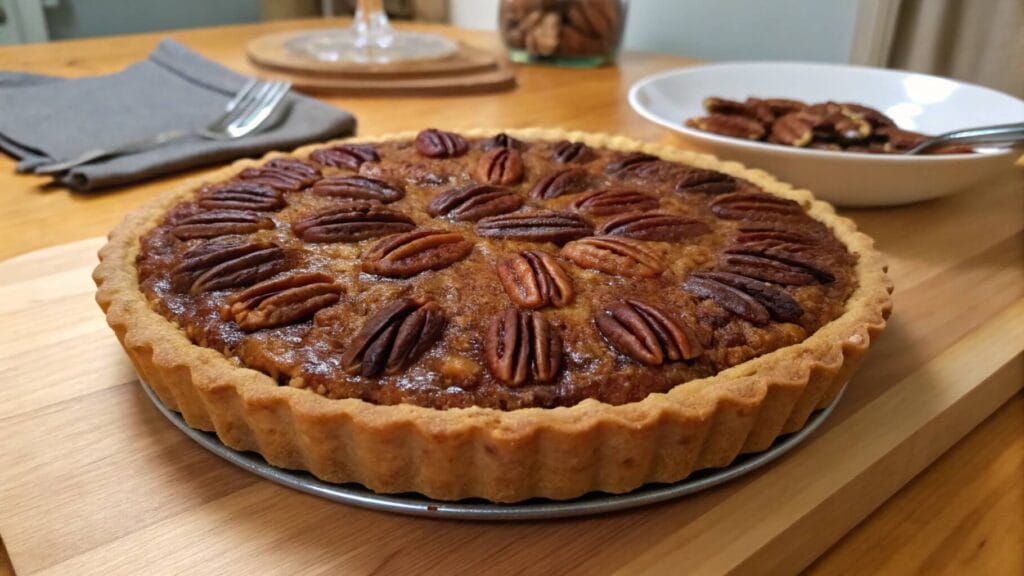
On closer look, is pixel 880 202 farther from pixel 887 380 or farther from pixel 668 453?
pixel 668 453

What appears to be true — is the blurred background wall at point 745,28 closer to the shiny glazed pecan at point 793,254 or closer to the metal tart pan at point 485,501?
the shiny glazed pecan at point 793,254

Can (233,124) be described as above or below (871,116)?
below

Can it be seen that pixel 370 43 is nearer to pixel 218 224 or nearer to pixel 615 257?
pixel 218 224

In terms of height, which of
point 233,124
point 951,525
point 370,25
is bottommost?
point 951,525

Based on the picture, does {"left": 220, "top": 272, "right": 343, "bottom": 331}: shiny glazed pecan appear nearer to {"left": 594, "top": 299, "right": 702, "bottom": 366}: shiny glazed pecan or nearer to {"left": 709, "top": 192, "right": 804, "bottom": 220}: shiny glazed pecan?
{"left": 594, "top": 299, "right": 702, "bottom": 366}: shiny glazed pecan

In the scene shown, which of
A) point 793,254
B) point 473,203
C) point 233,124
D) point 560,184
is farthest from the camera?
point 233,124

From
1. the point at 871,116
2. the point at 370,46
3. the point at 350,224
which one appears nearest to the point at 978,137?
the point at 871,116

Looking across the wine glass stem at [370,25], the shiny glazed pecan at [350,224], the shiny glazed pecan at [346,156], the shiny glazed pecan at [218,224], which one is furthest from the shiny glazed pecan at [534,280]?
the wine glass stem at [370,25]
